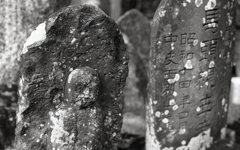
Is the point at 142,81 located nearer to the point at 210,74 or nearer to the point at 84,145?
the point at 210,74

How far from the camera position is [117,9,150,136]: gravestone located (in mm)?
3588

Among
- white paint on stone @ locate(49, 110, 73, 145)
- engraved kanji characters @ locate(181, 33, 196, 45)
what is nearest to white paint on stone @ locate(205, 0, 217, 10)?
engraved kanji characters @ locate(181, 33, 196, 45)

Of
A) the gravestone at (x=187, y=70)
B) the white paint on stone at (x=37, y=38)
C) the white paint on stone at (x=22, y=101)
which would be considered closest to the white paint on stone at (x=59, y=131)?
the white paint on stone at (x=22, y=101)

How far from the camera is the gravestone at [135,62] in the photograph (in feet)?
11.8

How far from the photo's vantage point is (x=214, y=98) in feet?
9.52

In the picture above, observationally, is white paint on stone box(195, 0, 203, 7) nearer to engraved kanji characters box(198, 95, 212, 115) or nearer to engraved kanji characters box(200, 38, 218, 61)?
engraved kanji characters box(200, 38, 218, 61)

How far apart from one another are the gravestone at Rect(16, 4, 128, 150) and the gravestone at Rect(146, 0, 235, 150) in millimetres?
561

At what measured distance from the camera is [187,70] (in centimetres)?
266

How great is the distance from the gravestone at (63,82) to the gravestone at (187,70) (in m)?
0.56

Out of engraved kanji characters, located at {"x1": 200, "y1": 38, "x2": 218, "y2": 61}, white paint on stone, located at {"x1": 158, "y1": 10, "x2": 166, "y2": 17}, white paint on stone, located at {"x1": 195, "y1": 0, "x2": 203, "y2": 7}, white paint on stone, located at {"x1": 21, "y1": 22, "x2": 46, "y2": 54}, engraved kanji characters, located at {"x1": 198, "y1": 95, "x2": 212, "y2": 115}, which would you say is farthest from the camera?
engraved kanji characters, located at {"x1": 198, "y1": 95, "x2": 212, "y2": 115}

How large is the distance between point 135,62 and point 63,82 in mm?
1643

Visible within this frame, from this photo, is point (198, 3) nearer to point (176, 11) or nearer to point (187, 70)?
point (176, 11)

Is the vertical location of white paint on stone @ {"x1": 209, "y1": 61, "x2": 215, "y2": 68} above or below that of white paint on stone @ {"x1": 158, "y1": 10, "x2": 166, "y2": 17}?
below

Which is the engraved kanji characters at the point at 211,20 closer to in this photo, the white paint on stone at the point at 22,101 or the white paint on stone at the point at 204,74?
the white paint on stone at the point at 204,74
